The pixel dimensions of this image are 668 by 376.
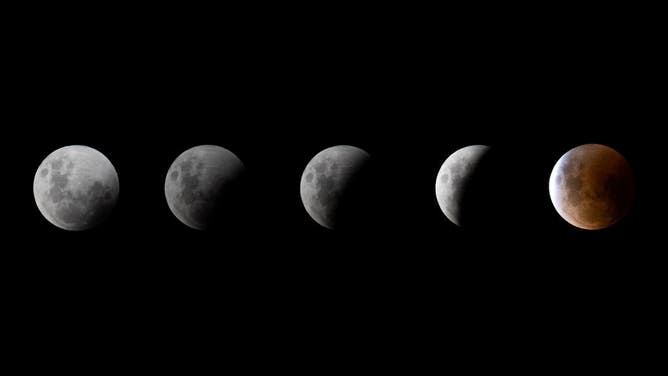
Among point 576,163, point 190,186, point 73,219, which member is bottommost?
point 73,219

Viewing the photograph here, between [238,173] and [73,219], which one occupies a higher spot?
[238,173]

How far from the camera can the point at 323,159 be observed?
1102 centimetres

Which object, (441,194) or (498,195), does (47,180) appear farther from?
(498,195)

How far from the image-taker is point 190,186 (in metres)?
11.0

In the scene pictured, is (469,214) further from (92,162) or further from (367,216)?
(92,162)

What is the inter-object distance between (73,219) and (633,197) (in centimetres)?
873

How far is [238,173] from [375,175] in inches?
88.5

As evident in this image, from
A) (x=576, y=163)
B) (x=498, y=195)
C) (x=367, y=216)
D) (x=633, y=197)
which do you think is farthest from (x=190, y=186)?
(x=633, y=197)

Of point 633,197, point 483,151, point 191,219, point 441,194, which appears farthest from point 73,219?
point 633,197

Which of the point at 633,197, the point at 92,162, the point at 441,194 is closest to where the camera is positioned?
the point at 633,197

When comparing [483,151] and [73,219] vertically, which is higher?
[483,151]

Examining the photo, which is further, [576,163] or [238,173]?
[238,173]

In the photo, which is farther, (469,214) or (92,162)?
(92,162)

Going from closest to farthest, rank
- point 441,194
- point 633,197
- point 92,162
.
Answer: point 633,197, point 441,194, point 92,162
